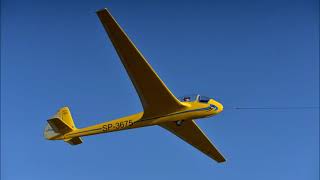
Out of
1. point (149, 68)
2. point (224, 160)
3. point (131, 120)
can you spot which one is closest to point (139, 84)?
point (149, 68)

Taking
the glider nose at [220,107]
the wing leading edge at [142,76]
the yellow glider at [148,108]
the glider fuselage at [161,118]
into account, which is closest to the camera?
the wing leading edge at [142,76]

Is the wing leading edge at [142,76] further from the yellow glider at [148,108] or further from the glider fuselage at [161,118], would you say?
the glider fuselage at [161,118]

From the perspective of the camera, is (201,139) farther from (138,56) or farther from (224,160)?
(138,56)

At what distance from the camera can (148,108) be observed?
103 ft

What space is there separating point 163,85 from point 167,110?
243 centimetres

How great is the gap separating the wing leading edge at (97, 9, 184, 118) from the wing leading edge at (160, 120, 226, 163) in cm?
407

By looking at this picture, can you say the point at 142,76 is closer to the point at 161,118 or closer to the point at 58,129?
the point at 161,118

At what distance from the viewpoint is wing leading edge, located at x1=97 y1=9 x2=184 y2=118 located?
26.8 metres

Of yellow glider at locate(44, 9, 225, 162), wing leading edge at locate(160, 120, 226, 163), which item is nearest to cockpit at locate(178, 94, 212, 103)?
yellow glider at locate(44, 9, 225, 162)

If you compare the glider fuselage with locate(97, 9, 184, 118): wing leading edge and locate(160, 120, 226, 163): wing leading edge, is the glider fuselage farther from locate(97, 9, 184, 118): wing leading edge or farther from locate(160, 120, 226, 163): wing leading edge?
locate(160, 120, 226, 163): wing leading edge

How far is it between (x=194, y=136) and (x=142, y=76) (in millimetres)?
9679

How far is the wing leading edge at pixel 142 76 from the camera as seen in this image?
88.1ft

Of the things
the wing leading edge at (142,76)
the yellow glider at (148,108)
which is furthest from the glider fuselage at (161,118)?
the wing leading edge at (142,76)

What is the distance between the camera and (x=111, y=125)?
33562 millimetres
